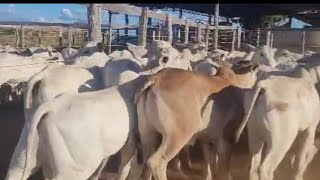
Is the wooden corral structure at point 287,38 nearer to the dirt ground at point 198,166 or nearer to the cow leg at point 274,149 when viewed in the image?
the dirt ground at point 198,166

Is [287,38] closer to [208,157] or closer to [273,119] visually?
[208,157]

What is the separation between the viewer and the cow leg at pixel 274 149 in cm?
586

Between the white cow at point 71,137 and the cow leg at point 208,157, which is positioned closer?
the white cow at point 71,137

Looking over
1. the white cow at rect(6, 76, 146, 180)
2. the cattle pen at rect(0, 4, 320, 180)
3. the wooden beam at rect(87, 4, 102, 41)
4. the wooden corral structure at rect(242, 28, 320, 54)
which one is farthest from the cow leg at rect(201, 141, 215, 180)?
the wooden corral structure at rect(242, 28, 320, 54)

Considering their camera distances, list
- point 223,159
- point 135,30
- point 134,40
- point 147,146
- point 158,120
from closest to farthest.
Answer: point 158,120 < point 147,146 < point 223,159 < point 135,30 < point 134,40

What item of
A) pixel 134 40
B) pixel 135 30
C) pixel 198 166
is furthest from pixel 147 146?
pixel 134 40

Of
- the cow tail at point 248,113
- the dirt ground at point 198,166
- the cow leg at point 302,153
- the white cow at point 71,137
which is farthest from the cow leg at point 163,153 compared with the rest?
the cow leg at point 302,153

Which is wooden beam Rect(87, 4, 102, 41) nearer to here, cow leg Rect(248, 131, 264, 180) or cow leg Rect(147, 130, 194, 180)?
cow leg Rect(248, 131, 264, 180)

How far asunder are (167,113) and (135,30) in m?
12.0

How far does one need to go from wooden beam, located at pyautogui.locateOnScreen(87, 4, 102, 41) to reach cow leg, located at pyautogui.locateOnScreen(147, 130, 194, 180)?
20.0 feet

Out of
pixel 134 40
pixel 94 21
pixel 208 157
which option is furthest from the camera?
pixel 134 40

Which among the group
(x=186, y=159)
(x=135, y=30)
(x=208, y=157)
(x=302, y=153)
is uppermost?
(x=135, y=30)

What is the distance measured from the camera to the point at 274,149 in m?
5.88

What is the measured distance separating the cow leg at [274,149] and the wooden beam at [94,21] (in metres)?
6.21
